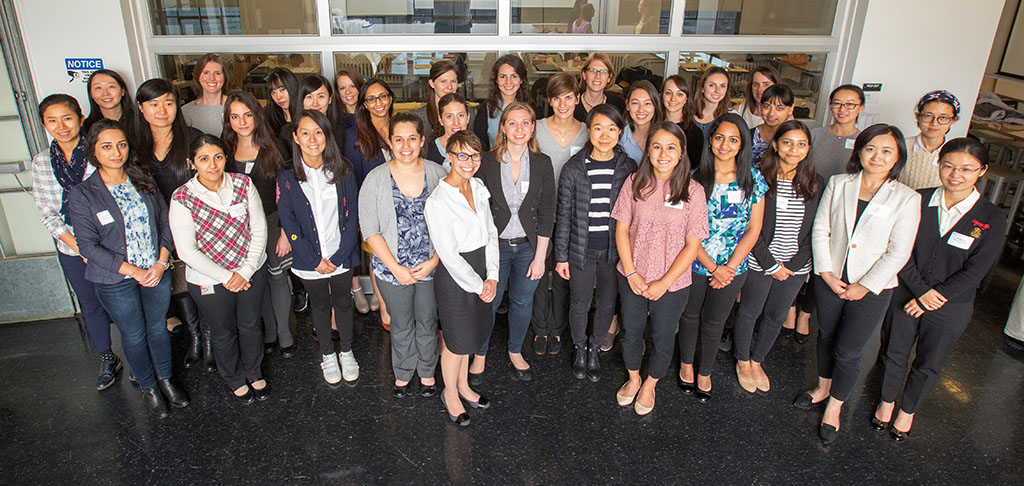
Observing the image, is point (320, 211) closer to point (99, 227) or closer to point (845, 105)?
point (99, 227)

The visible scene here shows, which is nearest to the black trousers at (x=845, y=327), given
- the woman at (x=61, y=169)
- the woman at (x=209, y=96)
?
the woman at (x=209, y=96)

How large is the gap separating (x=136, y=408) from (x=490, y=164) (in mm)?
2374

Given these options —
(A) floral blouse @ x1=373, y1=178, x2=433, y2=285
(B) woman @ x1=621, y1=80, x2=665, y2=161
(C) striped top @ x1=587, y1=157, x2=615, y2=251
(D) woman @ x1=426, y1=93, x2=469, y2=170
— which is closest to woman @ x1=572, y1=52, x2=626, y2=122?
(B) woman @ x1=621, y1=80, x2=665, y2=161

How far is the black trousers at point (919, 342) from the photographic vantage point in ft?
9.31

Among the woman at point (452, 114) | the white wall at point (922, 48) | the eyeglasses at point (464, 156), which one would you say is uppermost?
the white wall at point (922, 48)

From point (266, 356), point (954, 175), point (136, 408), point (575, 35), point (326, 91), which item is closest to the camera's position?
point (954, 175)

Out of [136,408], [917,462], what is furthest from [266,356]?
[917,462]

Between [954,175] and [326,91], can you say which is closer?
[954,175]

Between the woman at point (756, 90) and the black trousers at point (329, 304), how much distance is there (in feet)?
9.02

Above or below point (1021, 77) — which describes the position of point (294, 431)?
below

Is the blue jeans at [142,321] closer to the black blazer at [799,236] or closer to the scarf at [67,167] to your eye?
the scarf at [67,167]

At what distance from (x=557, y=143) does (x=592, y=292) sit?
2.83 ft

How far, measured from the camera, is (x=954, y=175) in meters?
2.66

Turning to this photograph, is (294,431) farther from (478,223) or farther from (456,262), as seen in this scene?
(478,223)
